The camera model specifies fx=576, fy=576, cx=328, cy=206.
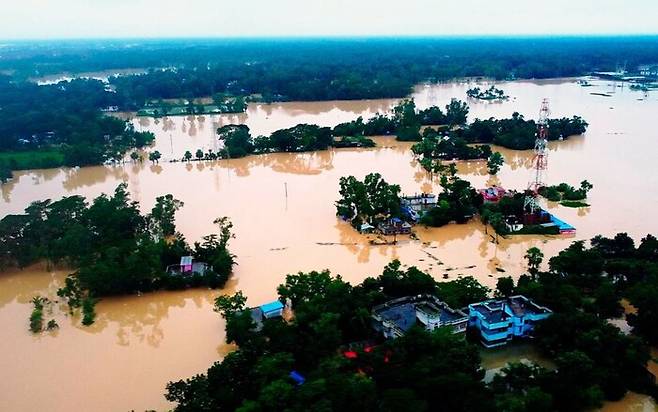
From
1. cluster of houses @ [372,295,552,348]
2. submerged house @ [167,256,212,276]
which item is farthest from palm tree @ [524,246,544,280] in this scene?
submerged house @ [167,256,212,276]

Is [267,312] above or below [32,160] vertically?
below

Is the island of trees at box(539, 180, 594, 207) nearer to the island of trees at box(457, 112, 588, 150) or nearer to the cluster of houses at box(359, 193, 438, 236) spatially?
the cluster of houses at box(359, 193, 438, 236)

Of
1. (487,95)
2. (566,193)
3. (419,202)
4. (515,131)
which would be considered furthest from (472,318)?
(487,95)

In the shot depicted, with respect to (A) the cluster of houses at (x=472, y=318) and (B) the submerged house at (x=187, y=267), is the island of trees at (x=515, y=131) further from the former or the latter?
(B) the submerged house at (x=187, y=267)

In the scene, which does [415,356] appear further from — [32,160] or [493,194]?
[32,160]

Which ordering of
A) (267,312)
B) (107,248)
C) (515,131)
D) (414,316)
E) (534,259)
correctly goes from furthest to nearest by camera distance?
(515,131) → (107,248) → (534,259) → (267,312) → (414,316)

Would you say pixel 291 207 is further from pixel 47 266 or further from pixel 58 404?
pixel 58 404

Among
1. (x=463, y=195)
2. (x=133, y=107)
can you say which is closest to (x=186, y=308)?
(x=463, y=195)
